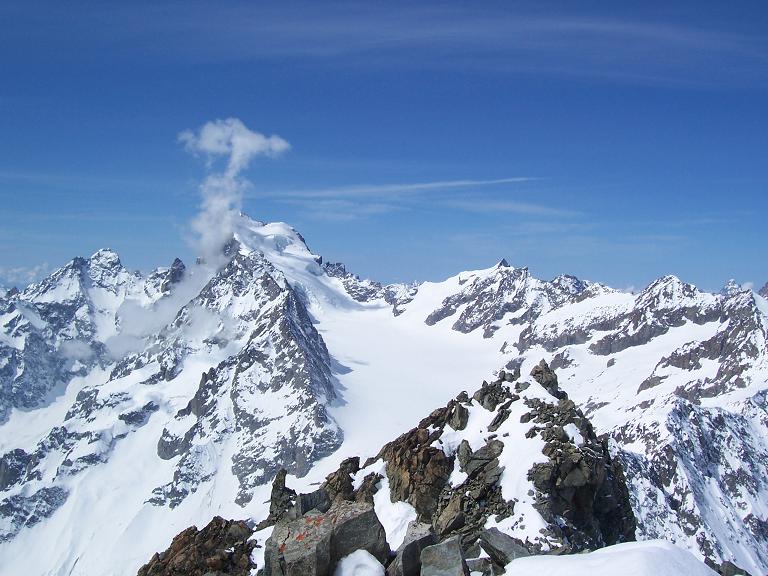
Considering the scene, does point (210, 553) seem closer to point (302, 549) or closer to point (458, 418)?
point (302, 549)

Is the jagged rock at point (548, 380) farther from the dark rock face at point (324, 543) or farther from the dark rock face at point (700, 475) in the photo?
the dark rock face at point (700, 475)

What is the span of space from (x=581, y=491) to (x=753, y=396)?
168 m

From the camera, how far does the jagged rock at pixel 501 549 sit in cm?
1969

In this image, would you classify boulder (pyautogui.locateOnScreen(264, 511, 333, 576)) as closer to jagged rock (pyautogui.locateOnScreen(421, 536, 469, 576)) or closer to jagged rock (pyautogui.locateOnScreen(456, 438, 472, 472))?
jagged rock (pyautogui.locateOnScreen(421, 536, 469, 576))

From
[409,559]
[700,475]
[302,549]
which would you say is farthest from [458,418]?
[700,475]

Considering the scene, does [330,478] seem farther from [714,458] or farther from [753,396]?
[753,396]

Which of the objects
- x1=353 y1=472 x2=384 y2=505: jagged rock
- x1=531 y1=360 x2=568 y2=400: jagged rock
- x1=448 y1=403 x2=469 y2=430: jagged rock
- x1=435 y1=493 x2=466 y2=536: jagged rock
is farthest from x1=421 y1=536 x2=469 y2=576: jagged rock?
x1=531 y1=360 x2=568 y2=400: jagged rock

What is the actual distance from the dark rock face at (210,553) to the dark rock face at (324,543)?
1207cm

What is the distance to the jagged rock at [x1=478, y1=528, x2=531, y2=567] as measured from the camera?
775 inches

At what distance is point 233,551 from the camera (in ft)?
112

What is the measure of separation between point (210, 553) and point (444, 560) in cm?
2476

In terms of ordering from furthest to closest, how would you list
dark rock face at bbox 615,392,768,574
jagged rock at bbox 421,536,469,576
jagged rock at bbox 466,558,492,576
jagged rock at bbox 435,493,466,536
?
dark rock face at bbox 615,392,768,574
jagged rock at bbox 435,493,466,536
jagged rock at bbox 466,558,492,576
jagged rock at bbox 421,536,469,576

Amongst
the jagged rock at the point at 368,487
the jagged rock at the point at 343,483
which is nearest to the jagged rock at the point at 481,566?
the jagged rock at the point at 368,487

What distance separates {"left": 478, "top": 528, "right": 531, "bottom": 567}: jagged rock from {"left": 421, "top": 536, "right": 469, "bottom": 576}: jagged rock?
5.95 feet
